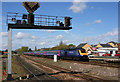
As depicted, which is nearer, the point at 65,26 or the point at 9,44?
the point at 9,44

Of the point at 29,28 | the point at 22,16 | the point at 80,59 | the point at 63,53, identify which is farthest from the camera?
the point at 63,53

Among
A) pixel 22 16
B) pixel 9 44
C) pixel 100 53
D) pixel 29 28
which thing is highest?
pixel 22 16

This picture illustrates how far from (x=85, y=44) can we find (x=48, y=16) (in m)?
96.1

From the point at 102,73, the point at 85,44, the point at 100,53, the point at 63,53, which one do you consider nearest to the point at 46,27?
the point at 102,73

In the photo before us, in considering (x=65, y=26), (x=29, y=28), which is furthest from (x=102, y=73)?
(x=29, y=28)

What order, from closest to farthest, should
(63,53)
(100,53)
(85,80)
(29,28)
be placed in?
(85,80) < (29,28) < (63,53) < (100,53)

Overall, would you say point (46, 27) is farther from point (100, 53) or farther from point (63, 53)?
point (100, 53)

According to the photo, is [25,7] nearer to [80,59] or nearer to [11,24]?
[11,24]

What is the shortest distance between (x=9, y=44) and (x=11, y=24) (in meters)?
2.36

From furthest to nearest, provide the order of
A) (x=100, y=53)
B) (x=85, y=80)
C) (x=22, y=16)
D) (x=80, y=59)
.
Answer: (x=100, y=53), (x=80, y=59), (x=22, y=16), (x=85, y=80)

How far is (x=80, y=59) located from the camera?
3272 centimetres

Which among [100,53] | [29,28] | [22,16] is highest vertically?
[22,16]

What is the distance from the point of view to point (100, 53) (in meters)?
68.1

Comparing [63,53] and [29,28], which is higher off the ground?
[29,28]
